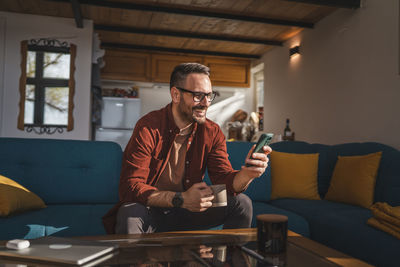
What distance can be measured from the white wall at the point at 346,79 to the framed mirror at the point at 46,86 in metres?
2.99

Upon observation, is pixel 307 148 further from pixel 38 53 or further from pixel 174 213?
pixel 38 53

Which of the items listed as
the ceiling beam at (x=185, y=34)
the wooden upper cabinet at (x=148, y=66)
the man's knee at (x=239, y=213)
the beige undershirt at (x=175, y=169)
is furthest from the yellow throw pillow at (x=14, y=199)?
the wooden upper cabinet at (x=148, y=66)

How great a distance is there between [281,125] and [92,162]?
11.1 ft

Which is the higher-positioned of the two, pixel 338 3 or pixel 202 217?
pixel 338 3

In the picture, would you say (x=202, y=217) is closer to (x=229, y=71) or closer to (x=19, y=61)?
(x=19, y=61)

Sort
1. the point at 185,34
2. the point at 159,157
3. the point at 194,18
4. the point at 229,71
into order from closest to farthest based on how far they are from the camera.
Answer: the point at 159,157 → the point at 194,18 → the point at 185,34 → the point at 229,71

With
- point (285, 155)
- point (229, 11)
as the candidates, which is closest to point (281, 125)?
point (229, 11)

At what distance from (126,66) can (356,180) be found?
4.43 meters

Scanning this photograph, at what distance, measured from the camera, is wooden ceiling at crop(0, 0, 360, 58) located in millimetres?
3777

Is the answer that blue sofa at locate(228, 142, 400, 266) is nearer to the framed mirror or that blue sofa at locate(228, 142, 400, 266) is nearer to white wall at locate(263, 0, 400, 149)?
white wall at locate(263, 0, 400, 149)

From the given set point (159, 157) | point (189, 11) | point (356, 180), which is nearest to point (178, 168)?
point (159, 157)

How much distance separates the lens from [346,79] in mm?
3555

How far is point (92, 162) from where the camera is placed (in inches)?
90.4

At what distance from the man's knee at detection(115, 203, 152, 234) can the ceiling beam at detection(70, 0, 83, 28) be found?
2932 millimetres
